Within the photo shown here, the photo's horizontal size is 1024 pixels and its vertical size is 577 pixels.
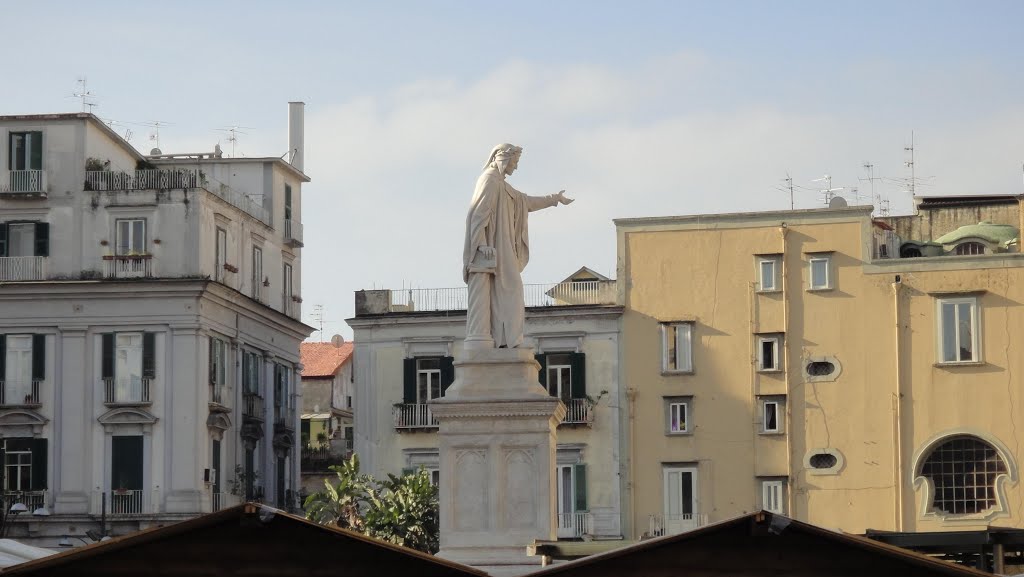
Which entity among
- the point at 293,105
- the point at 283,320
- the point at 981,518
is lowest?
the point at 981,518

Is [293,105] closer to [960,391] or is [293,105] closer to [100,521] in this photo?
[100,521]

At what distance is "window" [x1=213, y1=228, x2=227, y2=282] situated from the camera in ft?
229

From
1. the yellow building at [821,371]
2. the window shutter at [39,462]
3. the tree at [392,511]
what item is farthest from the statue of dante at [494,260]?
the window shutter at [39,462]

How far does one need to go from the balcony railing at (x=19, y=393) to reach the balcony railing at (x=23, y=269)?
2.95 metres

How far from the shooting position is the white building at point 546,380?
2657 inches

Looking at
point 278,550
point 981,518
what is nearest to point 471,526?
point 278,550

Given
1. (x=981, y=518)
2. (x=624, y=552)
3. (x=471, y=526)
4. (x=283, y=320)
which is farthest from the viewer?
(x=283, y=320)

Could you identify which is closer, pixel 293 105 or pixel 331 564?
pixel 331 564

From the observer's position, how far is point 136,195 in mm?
68688

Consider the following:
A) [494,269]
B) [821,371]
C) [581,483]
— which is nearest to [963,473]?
[821,371]

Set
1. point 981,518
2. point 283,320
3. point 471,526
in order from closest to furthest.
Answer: point 471,526 < point 981,518 < point 283,320

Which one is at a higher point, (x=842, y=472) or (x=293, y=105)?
(x=293, y=105)

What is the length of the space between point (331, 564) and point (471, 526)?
964cm

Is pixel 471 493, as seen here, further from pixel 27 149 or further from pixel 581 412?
pixel 27 149
